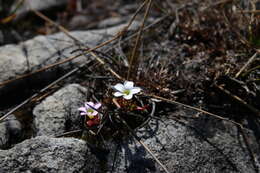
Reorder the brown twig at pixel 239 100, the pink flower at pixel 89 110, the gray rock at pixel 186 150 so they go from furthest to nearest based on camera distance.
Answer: the brown twig at pixel 239 100, the pink flower at pixel 89 110, the gray rock at pixel 186 150

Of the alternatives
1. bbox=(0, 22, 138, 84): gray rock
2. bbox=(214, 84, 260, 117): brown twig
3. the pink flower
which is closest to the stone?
bbox=(0, 22, 138, 84): gray rock

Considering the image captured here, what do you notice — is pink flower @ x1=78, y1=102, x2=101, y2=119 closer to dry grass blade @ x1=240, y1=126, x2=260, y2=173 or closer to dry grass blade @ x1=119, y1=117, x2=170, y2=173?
dry grass blade @ x1=119, y1=117, x2=170, y2=173

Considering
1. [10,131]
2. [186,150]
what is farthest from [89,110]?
[186,150]

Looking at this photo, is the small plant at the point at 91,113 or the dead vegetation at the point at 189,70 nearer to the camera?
the small plant at the point at 91,113

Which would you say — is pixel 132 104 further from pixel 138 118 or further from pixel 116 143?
pixel 116 143

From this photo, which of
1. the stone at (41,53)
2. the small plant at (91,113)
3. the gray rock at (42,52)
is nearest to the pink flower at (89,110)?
the small plant at (91,113)

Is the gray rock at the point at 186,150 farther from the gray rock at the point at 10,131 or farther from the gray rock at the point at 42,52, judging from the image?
the gray rock at the point at 42,52

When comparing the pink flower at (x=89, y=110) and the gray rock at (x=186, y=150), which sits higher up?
the pink flower at (x=89, y=110)
